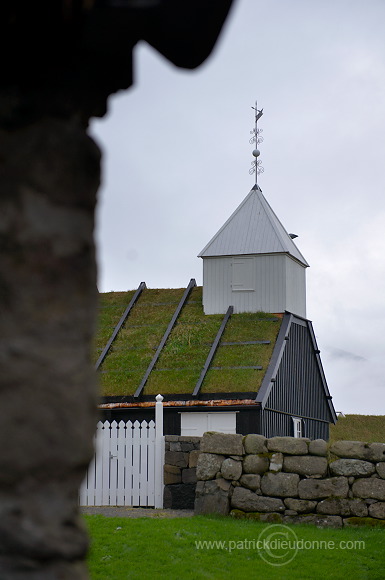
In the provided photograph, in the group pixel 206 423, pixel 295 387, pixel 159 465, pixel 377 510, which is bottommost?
pixel 377 510

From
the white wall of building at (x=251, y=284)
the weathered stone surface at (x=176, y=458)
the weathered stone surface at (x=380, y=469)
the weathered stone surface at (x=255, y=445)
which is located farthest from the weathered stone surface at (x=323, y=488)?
the white wall of building at (x=251, y=284)

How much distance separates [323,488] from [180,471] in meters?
3.72

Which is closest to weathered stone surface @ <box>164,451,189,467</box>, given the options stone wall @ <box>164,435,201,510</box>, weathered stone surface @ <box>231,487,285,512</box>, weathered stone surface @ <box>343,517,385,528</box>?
stone wall @ <box>164,435,201,510</box>

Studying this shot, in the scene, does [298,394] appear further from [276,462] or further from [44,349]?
[44,349]

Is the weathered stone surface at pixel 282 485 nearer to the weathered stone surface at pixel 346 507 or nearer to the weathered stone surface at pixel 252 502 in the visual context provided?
the weathered stone surface at pixel 252 502

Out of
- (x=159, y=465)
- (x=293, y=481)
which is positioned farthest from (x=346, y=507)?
(x=159, y=465)

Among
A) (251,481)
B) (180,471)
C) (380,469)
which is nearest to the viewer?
(380,469)

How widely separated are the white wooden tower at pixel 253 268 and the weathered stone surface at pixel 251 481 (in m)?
12.7

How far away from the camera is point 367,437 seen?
31062 millimetres

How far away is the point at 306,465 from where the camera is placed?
1215cm

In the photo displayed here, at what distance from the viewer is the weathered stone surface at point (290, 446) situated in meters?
12.2

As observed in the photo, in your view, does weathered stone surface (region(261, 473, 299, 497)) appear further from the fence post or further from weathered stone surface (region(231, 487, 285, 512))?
the fence post

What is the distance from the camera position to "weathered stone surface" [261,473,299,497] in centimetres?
1216

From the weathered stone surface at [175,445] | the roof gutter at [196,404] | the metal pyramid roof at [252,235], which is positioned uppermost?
the metal pyramid roof at [252,235]
